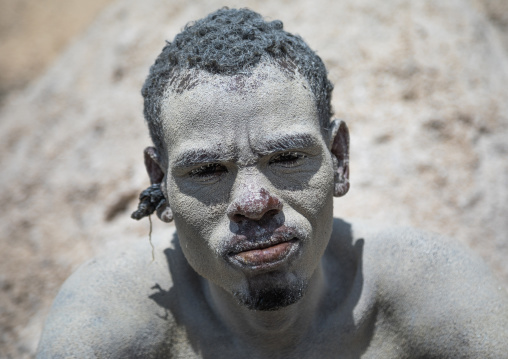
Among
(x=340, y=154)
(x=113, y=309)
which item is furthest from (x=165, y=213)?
(x=340, y=154)

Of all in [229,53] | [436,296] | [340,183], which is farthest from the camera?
[436,296]

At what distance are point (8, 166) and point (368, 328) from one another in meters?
2.84

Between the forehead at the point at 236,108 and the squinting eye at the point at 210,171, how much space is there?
0.07 metres

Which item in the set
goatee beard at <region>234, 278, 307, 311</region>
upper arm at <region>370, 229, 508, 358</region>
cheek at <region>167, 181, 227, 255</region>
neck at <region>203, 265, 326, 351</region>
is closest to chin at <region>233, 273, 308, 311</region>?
goatee beard at <region>234, 278, 307, 311</region>

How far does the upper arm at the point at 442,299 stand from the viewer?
2.13 m

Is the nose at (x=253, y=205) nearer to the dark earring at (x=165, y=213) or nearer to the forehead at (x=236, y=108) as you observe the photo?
the forehead at (x=236, y=108)

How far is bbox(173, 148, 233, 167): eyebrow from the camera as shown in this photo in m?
1.82

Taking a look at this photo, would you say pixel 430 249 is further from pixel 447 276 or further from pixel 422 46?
pixel 422 46

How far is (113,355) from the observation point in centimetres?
212

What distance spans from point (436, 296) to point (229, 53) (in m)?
1.08

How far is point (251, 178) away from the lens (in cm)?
181

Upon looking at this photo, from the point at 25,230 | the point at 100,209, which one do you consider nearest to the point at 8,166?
the point at 25,230

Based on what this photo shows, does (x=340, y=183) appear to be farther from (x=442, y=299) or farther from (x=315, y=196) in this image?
(x=442, y=299)

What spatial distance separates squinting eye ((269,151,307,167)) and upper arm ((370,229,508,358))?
63cm
